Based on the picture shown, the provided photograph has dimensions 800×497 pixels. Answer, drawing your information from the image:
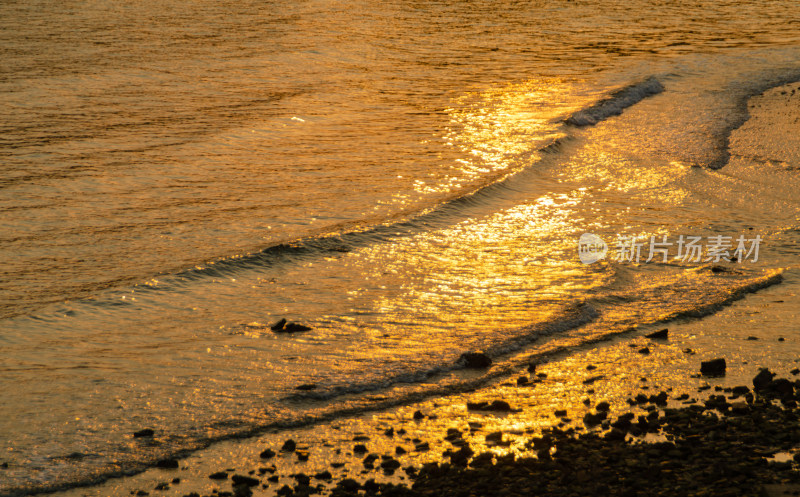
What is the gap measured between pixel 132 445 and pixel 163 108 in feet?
40.0

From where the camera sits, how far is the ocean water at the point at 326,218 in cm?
629

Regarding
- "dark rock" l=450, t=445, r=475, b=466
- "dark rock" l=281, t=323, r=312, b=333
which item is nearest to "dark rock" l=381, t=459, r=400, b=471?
"dark rock" l=450, t=445, r=475, b=466

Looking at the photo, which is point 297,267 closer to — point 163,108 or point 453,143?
point 453,143

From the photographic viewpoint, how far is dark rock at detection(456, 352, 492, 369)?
6.46 m

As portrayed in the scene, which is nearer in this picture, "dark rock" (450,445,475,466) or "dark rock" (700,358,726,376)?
"dark rock" (450,445,475,466)

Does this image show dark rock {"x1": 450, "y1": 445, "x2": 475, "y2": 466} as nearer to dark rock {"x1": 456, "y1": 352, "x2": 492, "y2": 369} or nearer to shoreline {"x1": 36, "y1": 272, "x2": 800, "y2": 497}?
shoreline {"x1": 36, "y1": 272, "x2": 800, "y2": 497}

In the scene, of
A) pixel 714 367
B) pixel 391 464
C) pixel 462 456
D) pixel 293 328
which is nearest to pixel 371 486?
pixel 391 464

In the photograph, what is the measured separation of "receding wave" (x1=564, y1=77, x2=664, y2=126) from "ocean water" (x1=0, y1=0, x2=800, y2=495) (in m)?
0.07

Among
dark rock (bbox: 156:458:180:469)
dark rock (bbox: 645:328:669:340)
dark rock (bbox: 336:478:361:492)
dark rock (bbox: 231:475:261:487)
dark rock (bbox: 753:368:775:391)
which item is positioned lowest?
dark rock (bbox: 156:458:180:469)

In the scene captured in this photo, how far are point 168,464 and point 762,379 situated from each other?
4145 mm

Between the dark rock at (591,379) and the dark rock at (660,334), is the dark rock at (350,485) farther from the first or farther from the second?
the dark rock at (660,334)

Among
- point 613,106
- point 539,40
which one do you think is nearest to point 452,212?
point 613,106

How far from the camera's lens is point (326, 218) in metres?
10.5

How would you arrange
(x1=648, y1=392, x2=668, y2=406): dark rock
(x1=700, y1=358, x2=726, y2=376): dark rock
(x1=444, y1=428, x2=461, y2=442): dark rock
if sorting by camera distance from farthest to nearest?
(x1=700, y1=358, x2=726, y2=376): dark rock → (x1=648, y1=392, x2=668, y2=406): dark rock → (x1=444, y1=428, x2=461, y2=442): dark rock
